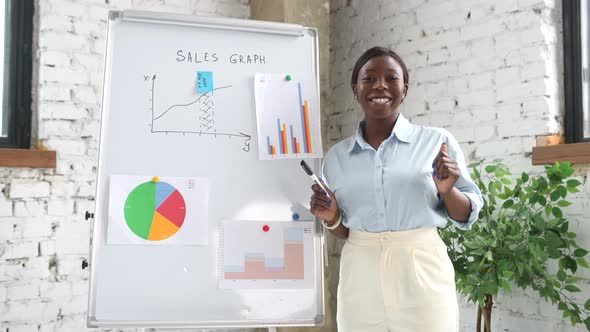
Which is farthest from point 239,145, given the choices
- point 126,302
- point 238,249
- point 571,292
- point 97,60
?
point 571,292

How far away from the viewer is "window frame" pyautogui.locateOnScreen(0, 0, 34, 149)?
263 cm

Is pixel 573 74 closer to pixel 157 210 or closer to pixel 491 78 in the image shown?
pixel 491 78

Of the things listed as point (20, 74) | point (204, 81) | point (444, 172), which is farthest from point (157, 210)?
point (20, 74)

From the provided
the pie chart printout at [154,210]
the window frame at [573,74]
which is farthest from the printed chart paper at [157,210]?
the window frame at [573,74]

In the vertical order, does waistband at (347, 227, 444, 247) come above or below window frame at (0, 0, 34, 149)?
below

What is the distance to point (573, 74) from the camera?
2430 millimetres

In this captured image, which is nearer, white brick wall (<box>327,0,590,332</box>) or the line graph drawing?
the line graph drawing

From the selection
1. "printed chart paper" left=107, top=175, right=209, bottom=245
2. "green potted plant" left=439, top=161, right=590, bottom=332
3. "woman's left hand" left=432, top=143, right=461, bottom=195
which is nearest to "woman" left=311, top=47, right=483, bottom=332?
"woman's left hand" left=432, top=143, right=461, bottom=195

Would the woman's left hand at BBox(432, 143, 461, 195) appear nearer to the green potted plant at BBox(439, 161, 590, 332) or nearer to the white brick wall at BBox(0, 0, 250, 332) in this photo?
the green potted plant at BBox(439, 161, 590, 332)

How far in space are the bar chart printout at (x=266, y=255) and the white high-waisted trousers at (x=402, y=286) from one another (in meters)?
0.32

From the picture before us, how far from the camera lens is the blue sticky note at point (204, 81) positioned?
2027 millimetres

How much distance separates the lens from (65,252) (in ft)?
8.74

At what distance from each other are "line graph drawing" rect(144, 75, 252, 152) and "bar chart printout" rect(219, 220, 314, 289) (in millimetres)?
253

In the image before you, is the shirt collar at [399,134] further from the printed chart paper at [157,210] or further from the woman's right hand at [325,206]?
the printed chart paper at [157,210]
